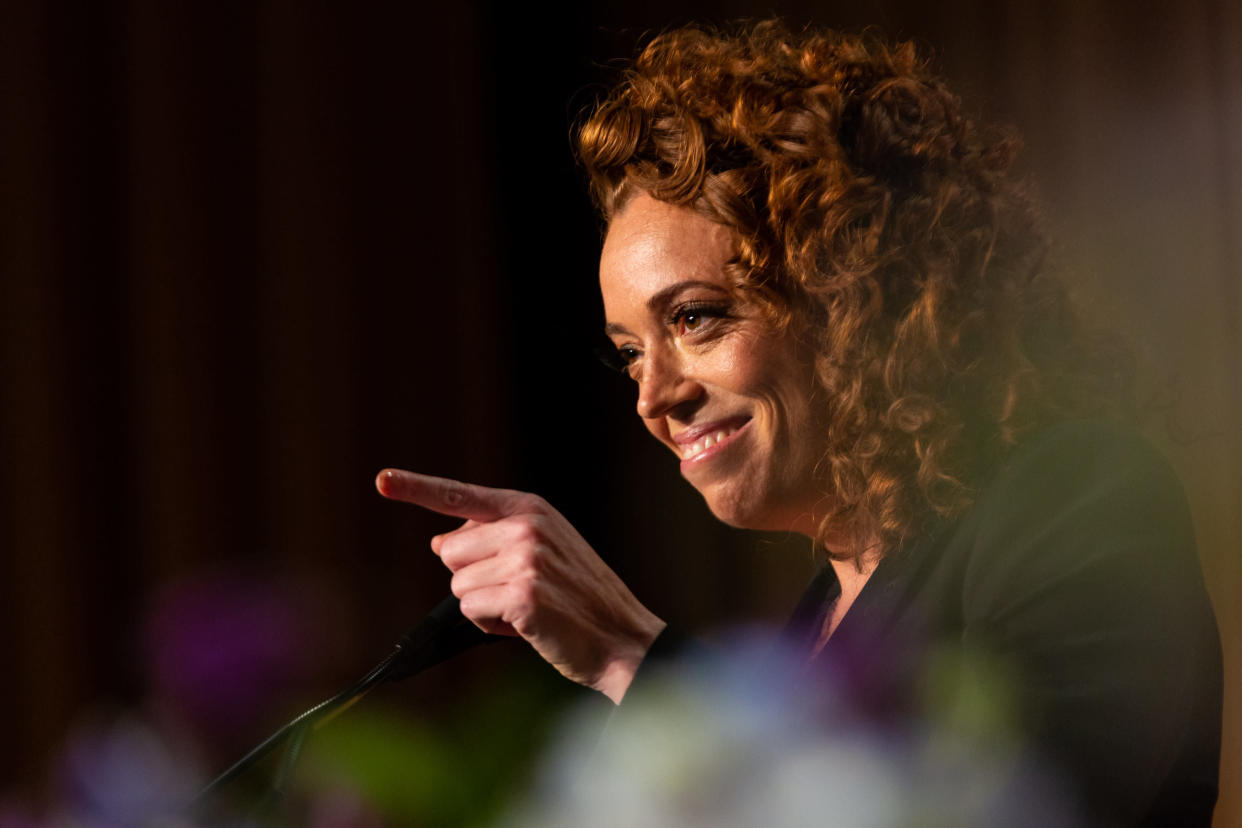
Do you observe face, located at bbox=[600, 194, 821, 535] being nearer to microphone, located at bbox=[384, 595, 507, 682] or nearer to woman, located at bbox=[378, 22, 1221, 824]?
woman, located at bbox=[378, 22, 1221, 824]

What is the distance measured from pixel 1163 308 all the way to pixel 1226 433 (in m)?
0.21

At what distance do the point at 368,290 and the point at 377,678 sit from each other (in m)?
1.65

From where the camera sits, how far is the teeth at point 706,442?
48.1 inches

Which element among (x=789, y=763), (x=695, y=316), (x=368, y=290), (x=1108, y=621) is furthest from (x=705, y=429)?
(x=368, y=290)

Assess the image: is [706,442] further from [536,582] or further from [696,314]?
[536,582]

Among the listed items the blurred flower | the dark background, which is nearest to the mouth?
the blurred flower

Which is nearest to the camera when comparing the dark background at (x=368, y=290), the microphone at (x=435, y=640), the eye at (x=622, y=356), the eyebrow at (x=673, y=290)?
the microphone at (x=435, y=640)

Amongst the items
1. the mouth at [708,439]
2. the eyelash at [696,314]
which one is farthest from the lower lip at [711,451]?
the eyelash at [696,314]

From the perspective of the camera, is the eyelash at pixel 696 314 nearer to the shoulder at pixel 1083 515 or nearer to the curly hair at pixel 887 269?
the curly hair at pixel 887 269

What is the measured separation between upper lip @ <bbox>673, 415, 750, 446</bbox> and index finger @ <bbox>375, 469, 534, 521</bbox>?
0.21 m

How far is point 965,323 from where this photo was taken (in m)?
1.17

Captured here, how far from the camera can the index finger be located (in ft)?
3.34

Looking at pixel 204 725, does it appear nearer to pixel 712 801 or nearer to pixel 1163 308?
pixel 712 801

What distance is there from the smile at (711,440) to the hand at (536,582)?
18 cm
